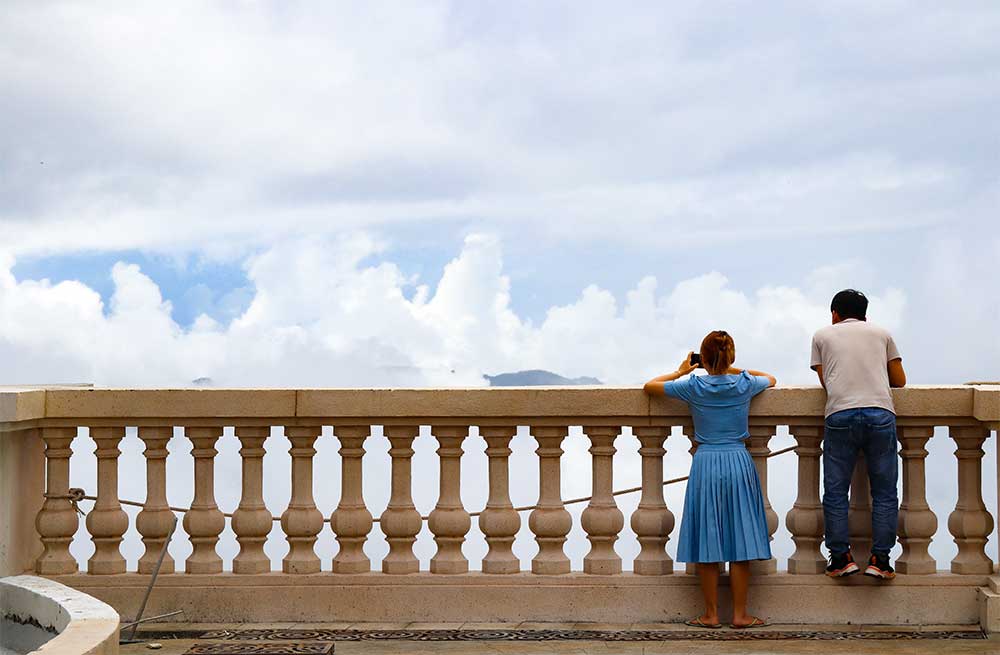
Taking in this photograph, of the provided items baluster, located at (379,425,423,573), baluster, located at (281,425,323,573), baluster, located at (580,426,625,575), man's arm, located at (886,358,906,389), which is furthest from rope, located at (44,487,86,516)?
man's arm, located at (886,358,906,389)

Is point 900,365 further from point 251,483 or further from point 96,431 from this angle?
point 96,431

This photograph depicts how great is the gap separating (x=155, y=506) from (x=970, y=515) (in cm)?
529

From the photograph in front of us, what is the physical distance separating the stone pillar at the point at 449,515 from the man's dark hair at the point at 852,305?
2493mm

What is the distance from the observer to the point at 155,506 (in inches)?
381

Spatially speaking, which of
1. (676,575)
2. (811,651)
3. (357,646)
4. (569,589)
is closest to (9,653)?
(357,646)

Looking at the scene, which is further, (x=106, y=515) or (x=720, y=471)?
(x=106, y=515)

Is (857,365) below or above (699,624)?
above

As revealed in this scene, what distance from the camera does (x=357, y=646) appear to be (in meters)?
8.73

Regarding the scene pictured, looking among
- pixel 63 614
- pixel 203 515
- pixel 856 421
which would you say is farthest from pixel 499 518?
pixel 63 614

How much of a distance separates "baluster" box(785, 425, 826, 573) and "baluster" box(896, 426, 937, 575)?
535mm

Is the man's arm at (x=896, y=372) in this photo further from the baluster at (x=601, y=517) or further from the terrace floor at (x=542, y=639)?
the baluster at (x=601, y=517)

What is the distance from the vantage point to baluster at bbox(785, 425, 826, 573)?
9383 mm

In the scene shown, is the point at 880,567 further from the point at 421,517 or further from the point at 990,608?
the point at 421,517

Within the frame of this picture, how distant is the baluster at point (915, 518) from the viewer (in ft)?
30.9
